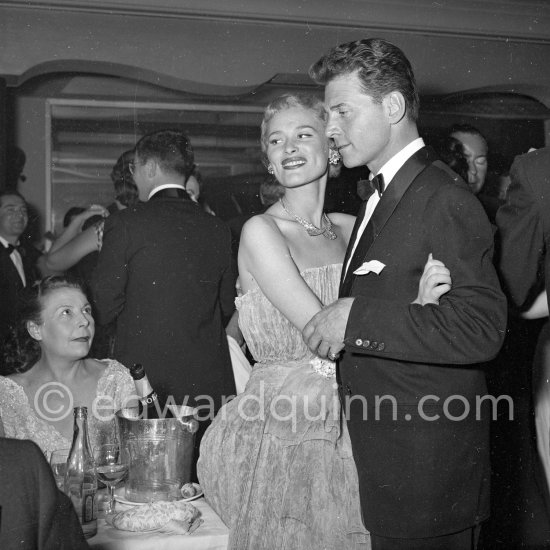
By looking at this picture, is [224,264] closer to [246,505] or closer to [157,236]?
[157,236]

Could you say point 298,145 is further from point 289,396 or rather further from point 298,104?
point 289,396

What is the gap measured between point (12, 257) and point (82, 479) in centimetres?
269

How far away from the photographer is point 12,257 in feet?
12.8

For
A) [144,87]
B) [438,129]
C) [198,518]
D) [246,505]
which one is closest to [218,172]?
[144,87]

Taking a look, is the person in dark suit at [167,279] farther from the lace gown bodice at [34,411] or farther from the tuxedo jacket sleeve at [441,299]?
the tuxedo jacket sleeve at [441,299]

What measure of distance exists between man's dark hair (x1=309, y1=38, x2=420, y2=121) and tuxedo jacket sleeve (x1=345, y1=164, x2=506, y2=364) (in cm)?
27

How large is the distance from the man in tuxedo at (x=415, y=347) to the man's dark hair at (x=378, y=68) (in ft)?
0.15

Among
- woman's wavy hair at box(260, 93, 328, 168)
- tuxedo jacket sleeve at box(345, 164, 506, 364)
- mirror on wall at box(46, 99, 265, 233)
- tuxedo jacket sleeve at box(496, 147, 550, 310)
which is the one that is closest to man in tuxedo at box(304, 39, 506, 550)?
tuxedo jacket sleeve at box(345, 164, 506, 364)

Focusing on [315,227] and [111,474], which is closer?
[111,474]

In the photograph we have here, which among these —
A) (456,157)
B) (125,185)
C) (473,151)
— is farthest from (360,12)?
(125,185)

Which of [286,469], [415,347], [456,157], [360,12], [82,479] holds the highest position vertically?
[360,12]

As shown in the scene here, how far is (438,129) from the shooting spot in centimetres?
589

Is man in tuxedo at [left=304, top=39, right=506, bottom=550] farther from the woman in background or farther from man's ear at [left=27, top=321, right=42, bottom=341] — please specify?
the woman in background

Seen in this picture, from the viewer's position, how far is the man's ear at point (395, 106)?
1.60 meters
